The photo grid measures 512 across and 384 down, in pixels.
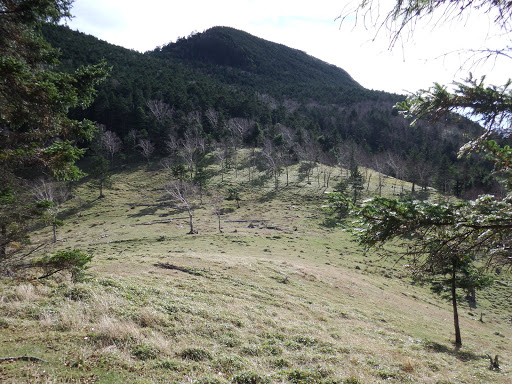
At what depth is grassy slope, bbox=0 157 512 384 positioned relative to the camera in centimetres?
586

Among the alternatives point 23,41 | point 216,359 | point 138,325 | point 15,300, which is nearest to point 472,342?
Result: point 216,359

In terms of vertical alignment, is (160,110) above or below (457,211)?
above

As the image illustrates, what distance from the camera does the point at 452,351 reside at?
13.3 metres

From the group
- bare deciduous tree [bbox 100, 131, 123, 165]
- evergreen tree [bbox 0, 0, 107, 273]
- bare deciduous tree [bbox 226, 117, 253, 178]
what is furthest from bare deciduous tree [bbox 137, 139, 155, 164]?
evergreen tree [bbox 0, 0, 107, 273]

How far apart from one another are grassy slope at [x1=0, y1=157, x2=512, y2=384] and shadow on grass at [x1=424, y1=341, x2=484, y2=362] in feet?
0.36

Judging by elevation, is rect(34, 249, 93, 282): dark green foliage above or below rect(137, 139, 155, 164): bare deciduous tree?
below

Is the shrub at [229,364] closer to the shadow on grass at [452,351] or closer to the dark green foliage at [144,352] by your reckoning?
the dark green foliage at [144,352]

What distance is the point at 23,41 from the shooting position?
287 inches

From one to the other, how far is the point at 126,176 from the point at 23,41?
2530 inches

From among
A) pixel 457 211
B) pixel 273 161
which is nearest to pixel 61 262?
pixel 457 211

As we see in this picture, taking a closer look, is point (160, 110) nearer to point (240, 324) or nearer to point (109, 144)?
point (109, 144)

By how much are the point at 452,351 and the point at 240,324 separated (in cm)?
1196

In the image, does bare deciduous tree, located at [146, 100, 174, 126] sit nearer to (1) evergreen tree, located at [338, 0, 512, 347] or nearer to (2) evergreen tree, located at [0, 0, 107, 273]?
(2) evergreen tree, located at [0, 0, 107, 273]

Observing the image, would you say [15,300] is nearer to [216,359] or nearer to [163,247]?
[216,359]
